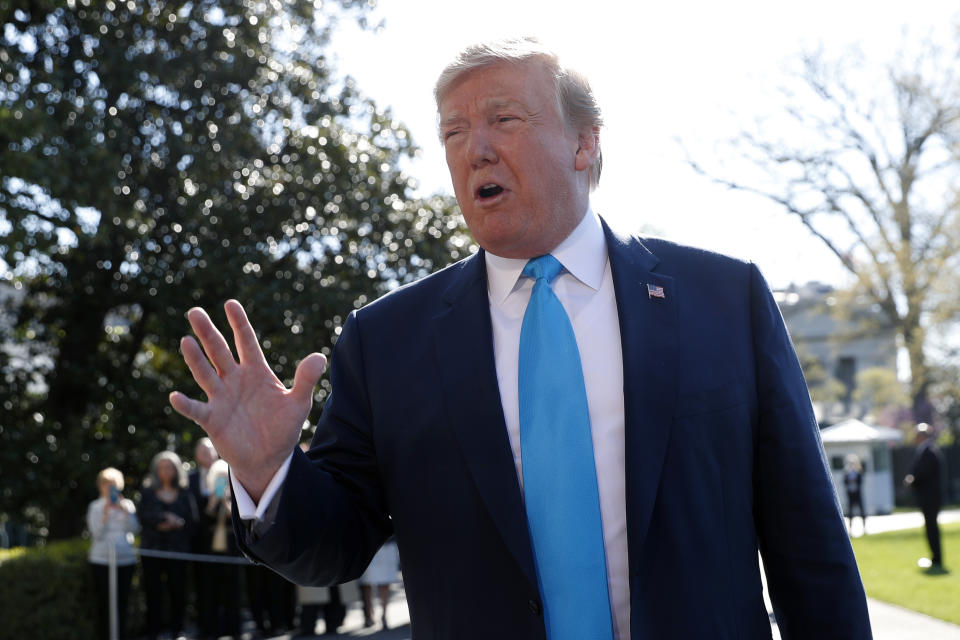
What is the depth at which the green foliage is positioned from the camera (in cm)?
1251

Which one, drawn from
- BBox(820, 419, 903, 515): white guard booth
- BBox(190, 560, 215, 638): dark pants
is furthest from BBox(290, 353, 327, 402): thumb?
BBox(820, 419, 903, 515): white guard booth

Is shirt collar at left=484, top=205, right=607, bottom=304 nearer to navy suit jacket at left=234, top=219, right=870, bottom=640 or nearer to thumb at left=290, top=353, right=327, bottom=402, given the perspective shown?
navy suit jacket at left=234, top=219, right=870, bottom=640

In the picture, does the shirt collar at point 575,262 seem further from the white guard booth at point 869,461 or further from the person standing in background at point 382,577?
the white guard booth at point 869,461

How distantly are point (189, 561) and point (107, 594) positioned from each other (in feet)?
3.19

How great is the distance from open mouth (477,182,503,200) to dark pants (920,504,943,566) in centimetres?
1471

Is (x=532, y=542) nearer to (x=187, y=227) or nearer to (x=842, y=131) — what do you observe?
(x=187, y=227)

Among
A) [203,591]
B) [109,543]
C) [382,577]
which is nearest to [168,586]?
[203,591]

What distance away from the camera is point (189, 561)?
13117 mm

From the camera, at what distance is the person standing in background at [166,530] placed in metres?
12.3

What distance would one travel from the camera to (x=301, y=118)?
698 inches

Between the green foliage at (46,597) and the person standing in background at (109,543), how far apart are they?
0.31 m

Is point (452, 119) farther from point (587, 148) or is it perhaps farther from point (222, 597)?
point (222, 597)

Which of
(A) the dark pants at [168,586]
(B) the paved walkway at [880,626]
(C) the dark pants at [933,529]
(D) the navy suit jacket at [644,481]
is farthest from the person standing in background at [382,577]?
(D) the navy suit jacket at [644,481]

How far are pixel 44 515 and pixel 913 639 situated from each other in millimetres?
13931
